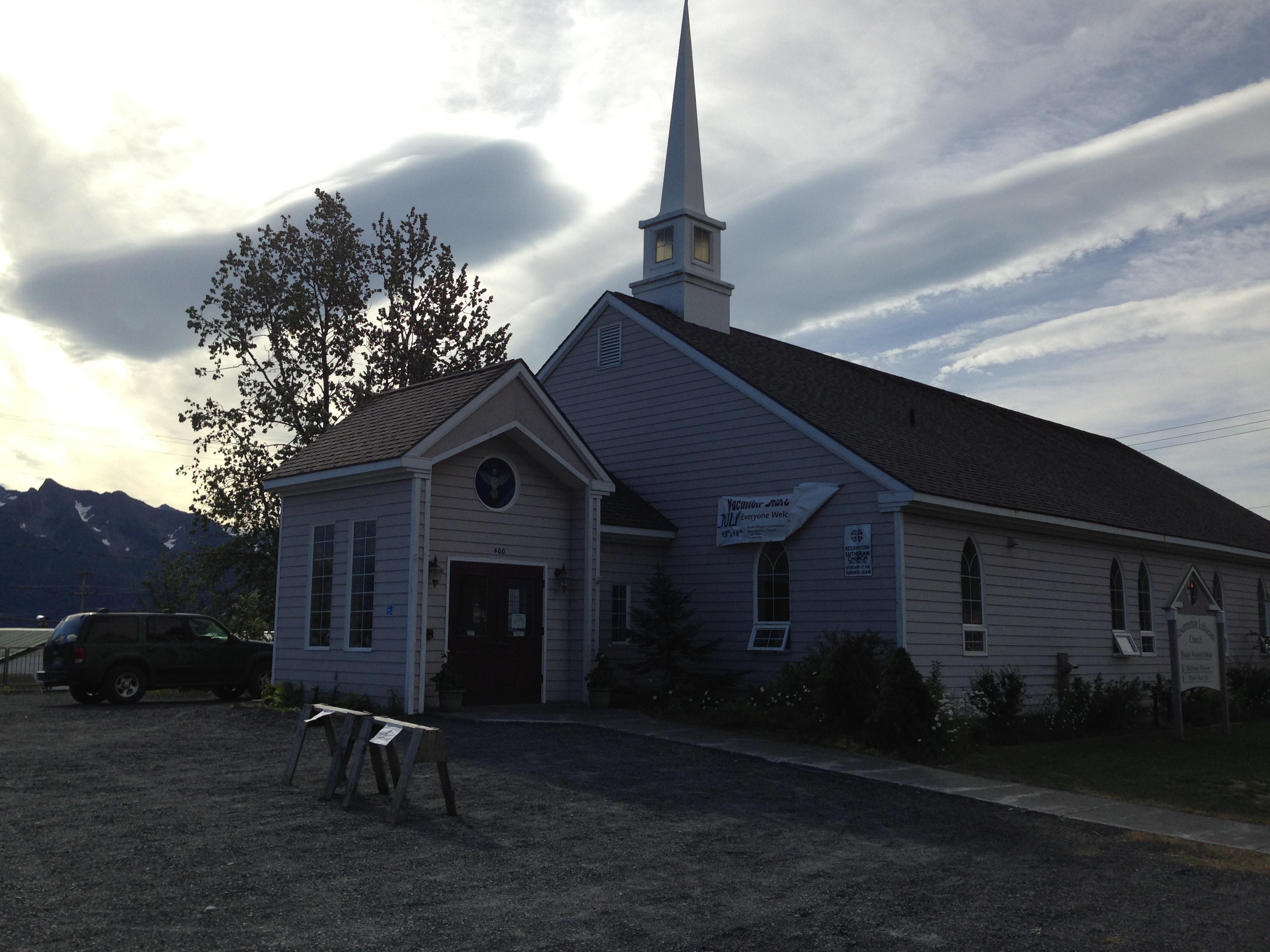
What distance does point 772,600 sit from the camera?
1852cm

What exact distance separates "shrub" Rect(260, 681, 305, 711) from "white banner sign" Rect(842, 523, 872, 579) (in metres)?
8.77

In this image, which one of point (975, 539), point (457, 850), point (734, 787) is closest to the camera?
point (457, 850)

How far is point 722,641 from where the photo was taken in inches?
751

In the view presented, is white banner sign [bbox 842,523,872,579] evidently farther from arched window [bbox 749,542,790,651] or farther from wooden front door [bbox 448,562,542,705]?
wooden front door [bbox 448,562,542,705]

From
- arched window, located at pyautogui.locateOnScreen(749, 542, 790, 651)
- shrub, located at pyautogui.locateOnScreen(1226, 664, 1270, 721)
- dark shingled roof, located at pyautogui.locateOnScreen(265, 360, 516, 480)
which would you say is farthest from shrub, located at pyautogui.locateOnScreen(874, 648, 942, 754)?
shrub, located at pyautogui.locateOnScreen(1226, 664, 1270, 721)

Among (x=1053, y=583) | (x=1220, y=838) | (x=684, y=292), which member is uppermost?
(x=684, y=292)

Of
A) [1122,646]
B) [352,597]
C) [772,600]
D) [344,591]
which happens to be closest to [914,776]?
[772,600]

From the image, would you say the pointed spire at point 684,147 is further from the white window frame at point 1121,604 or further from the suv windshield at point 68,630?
the suv windshield at point 68,630

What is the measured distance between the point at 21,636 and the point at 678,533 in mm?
25600

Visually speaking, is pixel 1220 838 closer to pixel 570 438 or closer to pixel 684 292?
pixel 570 438

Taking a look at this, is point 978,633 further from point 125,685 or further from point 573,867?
point 125,685

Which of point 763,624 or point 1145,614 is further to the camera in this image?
point 1145,614

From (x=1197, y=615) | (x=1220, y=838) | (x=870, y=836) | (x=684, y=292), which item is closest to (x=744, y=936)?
(x=870, y=836)

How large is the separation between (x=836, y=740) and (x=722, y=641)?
488cm
